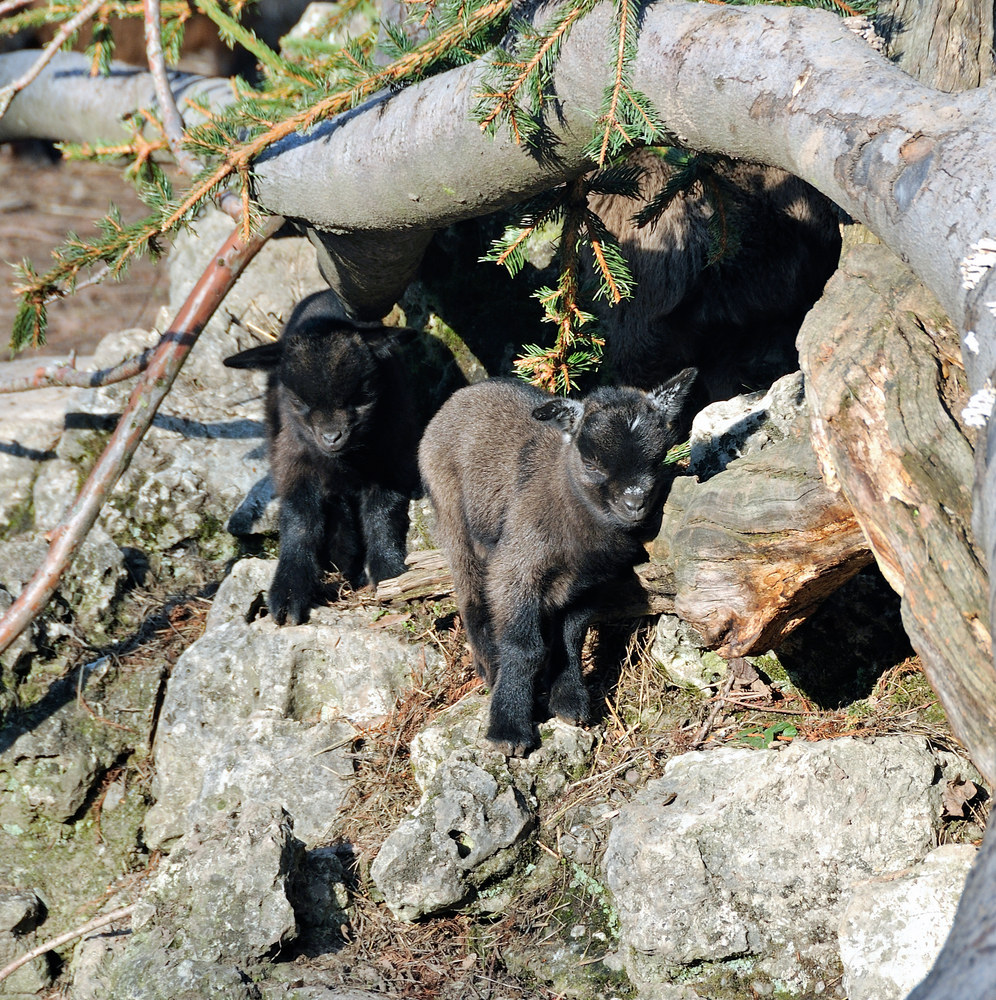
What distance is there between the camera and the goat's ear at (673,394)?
16.5 feet

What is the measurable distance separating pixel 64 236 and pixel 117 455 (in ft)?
25.3

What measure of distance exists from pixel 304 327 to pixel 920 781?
179 inches

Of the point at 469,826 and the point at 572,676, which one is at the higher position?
the point at 572,676

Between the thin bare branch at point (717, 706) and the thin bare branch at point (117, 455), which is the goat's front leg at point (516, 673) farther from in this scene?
the thin bare branch at point (117, 455)

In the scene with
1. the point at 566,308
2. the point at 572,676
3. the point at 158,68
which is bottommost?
the point at 572,676

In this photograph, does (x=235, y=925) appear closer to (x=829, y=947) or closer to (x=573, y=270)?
(x=829, y=947)

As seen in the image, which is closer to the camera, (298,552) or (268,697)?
(268,697)

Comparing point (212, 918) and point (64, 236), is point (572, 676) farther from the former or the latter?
point (64, 236)

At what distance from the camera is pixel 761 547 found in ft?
13.3

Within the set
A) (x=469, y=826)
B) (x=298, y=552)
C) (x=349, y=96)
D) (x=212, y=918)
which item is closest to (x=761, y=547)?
(x=469, y=826)

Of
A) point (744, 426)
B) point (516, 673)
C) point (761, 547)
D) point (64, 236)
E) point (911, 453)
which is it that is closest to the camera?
point (911, 453)

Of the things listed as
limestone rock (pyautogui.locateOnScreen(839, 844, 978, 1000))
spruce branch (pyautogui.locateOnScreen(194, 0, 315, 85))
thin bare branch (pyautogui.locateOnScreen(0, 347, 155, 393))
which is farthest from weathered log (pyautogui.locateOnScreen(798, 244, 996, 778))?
thin bare branch (pyautogui.locateOnScreen(0, 347, 155, 393))

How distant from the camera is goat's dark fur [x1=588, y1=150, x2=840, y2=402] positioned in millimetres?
6371

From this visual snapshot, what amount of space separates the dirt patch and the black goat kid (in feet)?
13.6
